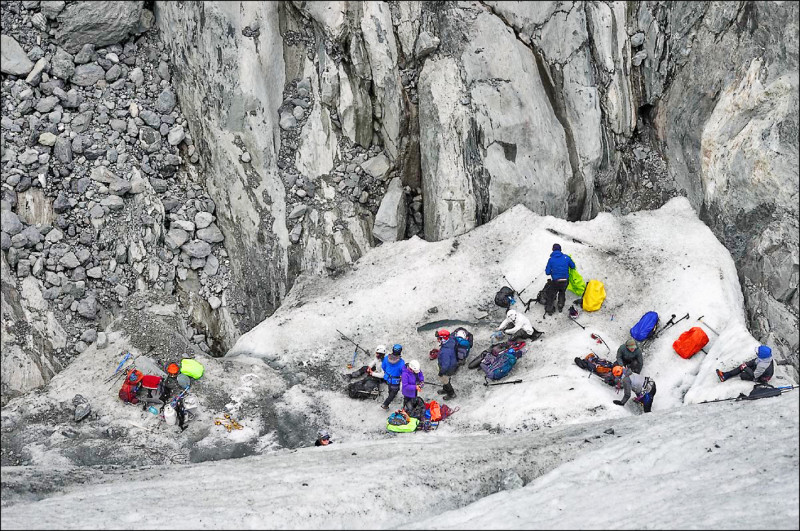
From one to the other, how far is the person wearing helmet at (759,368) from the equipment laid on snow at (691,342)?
1674 millimetres

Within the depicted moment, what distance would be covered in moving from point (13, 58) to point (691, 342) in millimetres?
19901

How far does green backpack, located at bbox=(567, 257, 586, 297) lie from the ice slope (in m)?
5.08

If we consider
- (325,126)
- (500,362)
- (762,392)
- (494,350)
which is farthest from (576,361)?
(325,126)

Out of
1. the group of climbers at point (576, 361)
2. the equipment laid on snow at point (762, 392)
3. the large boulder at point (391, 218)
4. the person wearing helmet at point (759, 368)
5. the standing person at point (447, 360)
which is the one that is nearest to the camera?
the equipment laid on snow at point (762, 392)

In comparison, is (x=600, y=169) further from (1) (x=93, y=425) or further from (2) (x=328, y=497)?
(1) (x=93, y=425)

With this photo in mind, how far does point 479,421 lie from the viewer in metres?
14.2

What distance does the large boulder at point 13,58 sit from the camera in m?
20.0

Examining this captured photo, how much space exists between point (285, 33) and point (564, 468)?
630 inches

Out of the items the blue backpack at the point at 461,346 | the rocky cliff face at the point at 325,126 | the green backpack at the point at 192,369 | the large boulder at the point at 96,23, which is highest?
the large boulder at the point at 96,23

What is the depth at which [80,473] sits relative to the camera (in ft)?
40.6

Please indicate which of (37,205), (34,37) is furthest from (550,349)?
(34,37)

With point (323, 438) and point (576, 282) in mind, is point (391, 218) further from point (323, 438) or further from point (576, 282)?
point (323, 438)

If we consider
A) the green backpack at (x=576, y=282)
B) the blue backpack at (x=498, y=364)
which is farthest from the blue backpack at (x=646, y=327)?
the blue backpack at (x=498, y=364)

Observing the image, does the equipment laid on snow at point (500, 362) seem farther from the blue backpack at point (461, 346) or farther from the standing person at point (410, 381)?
the standing person at point (410, 381)
